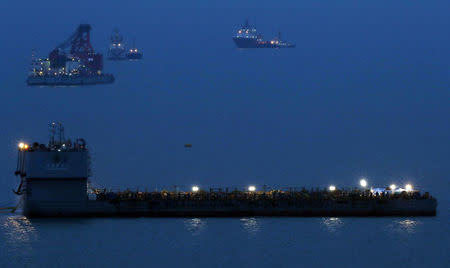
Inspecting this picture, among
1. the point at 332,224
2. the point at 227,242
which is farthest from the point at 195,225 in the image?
the point at 332,224

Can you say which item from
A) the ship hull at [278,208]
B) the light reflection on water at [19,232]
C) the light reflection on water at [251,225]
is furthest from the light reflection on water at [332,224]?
the light reflection on water at [19,232]

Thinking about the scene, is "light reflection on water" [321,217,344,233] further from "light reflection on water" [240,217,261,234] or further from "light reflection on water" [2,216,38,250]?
"light reflection on water" [2,216,38,250]

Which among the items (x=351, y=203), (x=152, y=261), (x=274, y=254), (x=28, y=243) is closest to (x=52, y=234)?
(x=28, y=243)

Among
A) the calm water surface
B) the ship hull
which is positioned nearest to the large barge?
the ship hull

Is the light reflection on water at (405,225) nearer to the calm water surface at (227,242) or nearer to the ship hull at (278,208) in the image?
the calm water surface at (227,242)

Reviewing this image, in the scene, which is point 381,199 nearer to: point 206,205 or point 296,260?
point 206,205
